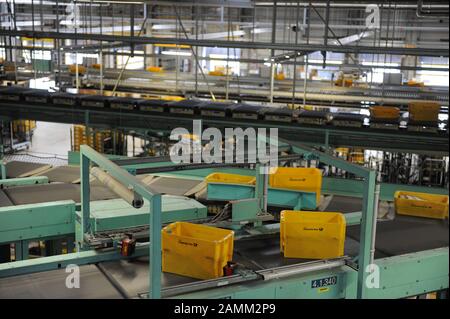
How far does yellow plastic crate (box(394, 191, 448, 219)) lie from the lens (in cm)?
614

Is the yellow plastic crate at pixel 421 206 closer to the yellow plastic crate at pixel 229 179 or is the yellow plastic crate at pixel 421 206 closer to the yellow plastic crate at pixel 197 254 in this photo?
the yellow plastic crate at pixel 229 179

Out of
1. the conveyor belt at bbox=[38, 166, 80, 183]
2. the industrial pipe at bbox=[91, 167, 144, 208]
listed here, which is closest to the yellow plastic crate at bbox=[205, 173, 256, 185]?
the conveyor belt at bbox=[38, 166, 80, 183]

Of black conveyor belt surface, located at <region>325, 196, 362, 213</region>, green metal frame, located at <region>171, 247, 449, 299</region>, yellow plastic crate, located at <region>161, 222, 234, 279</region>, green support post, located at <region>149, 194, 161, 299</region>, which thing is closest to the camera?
green support post, located at <region>149, 194, 161, 299</region>

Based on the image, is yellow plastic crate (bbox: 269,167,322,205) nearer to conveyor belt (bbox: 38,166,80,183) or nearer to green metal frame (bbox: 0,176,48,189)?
conveyor belt (bbox: 38,166,80,183)

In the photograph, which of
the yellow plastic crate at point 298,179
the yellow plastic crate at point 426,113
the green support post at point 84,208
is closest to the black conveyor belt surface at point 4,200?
the green support post at point 84,208

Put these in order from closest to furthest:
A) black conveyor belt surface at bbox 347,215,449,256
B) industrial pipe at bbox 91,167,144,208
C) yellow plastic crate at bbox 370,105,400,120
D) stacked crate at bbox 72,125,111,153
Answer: industrial pipe at bbox 91,167,144,208, black conveyor belt surface at bbox 347,215,449,256, yellow plastic crate at bbox 370,105,400,120, stacked crate at bbox 72,125,111,153

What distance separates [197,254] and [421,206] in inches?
116

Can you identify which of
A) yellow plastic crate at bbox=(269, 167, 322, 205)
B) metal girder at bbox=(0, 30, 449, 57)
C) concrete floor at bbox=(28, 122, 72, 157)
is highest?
metal girder at bbox=(0, 30, 449, 57)

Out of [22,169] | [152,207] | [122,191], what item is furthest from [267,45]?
[152,207]

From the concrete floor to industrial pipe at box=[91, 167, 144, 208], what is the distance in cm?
1486

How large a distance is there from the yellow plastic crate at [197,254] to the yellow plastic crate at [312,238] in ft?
1.88

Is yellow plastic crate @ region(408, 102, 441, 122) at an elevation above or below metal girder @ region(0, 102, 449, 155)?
above

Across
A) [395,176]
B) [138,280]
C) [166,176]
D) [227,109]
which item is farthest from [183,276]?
[395,176]
